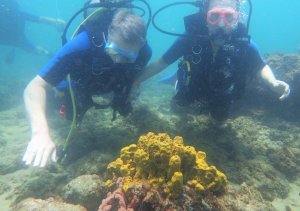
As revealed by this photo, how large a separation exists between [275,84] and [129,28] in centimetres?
329

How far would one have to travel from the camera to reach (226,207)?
10.9ft

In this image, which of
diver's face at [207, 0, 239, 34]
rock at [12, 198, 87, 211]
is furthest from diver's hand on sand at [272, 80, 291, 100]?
rock at [12, 198, 87, 211]

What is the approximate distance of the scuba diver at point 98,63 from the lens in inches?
200

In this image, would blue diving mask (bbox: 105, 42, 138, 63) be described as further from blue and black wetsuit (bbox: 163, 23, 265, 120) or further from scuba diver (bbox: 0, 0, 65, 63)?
scuba diver (bbox: 0, 0, 65, 63)

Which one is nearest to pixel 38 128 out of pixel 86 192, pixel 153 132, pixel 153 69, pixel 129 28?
pixel 86 192

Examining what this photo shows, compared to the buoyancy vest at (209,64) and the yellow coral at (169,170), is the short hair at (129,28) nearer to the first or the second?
the buoyancy vest at (209,64)

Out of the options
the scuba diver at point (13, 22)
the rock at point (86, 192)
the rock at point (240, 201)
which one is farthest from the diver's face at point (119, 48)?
the scuba diver at point (13, 22)

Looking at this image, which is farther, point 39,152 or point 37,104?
point 37,104

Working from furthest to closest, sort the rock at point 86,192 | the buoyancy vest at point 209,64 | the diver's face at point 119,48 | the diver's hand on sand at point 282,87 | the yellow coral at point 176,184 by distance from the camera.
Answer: the buoyancy vest at point 209,64, the diver's hand on sand at point 282,87, the diver's face at point 119,48, the rock at point 86,192, the yellow coral at point 176,184

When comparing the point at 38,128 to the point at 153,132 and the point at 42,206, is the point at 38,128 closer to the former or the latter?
the point at 42,206

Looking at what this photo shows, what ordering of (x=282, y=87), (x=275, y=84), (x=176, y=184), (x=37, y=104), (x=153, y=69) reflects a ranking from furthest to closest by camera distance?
(x=153, y=69) → (x=275, y=84) → (x=282, y=87) → (x=37, y=104) → (x=176, y=184)

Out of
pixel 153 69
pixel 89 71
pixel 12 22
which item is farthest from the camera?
pixel 12 22

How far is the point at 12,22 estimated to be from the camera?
2011 centimetres

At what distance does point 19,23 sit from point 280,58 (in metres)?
17.3
